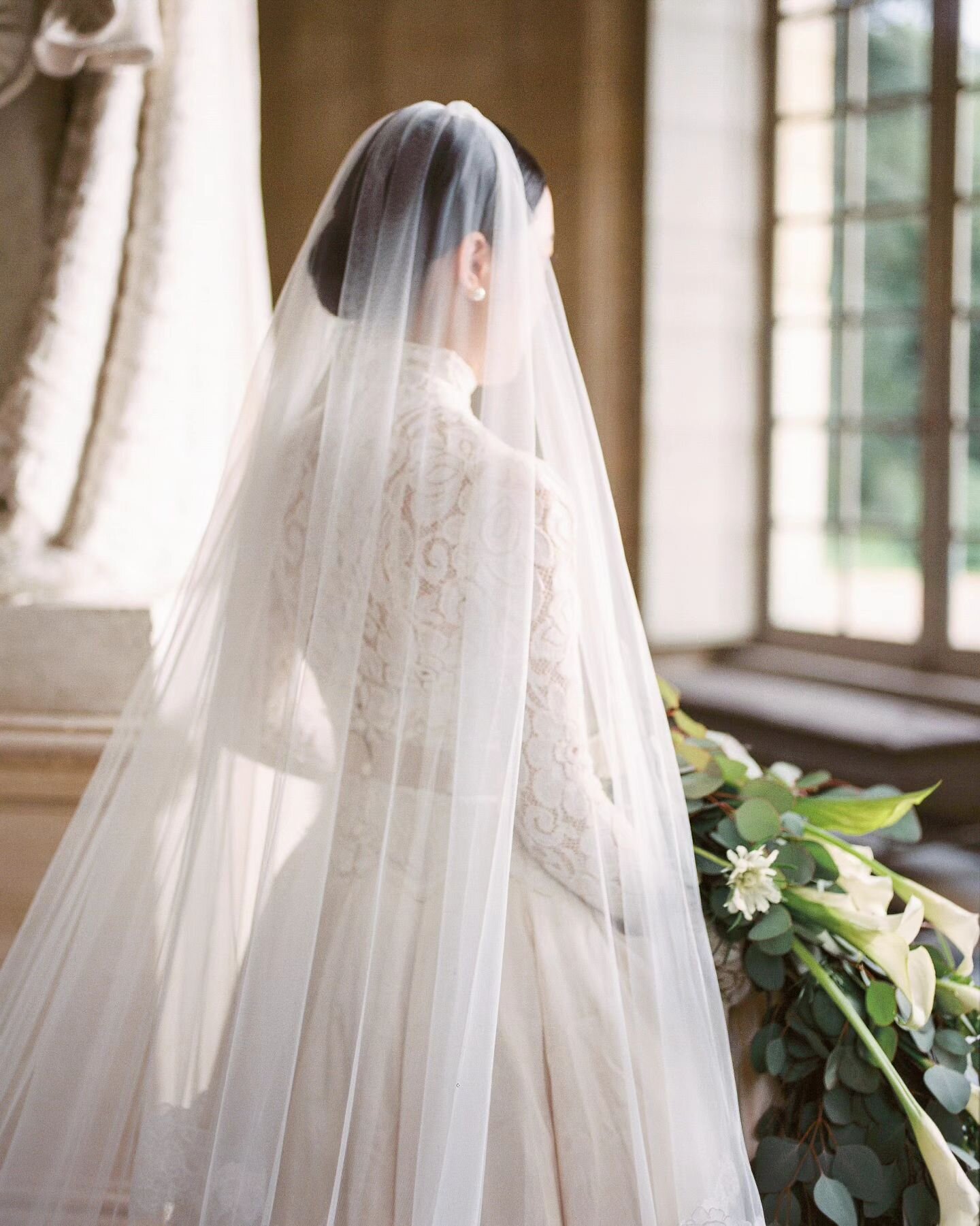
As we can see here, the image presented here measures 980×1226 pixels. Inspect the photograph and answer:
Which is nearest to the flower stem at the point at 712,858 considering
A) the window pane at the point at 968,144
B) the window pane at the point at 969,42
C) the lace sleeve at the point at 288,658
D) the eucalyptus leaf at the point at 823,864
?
the eucalyptus leaf at the point at 823,864

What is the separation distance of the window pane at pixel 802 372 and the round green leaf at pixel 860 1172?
2493 mm

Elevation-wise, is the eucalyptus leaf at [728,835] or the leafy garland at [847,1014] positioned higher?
the eucalyptus leaf at [728,835]

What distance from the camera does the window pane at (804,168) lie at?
342cm

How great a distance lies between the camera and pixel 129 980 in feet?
4.31

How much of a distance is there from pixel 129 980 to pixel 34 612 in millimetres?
509

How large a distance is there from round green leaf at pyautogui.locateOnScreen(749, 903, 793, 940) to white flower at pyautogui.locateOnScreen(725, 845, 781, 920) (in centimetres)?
1

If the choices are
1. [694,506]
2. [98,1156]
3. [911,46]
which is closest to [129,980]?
[98,1156]

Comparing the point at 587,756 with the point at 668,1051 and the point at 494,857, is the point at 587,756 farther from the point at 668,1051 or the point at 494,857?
the point at 668,1051

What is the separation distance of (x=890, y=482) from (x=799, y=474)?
1.00 feet

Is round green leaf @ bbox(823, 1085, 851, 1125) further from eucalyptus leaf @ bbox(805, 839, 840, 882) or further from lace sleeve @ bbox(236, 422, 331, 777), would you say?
lace sleeve @ bbox(236, 422, 331, 777)

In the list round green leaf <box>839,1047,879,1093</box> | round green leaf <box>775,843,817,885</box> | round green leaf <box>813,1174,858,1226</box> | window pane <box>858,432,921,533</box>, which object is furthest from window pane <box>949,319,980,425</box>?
round green leaf <box>813,1174,858,1226</box>

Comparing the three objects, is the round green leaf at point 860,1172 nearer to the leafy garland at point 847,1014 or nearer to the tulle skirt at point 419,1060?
the leafy garland at point 847,1014

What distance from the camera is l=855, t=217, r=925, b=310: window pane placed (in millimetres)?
3234

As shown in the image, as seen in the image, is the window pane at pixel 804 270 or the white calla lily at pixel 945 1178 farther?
the window pane at pixel 804 270
